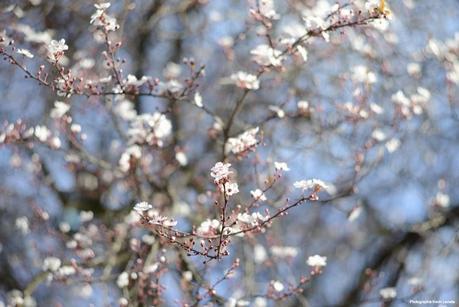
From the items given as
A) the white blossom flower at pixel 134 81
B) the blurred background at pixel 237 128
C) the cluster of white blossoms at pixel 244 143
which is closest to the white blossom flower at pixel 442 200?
the blurred background at pixel 237 128

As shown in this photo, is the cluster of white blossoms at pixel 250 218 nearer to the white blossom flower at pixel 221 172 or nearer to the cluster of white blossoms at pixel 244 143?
→ the white blossom flower at pixel 221 172

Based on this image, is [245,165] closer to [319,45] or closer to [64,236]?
[319,45]

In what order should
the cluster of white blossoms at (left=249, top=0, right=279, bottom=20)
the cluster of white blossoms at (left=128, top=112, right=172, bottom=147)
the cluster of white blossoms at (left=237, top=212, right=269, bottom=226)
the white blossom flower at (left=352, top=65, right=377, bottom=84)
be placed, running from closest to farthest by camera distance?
the cluster of white blossoms at (left=237, top=212, right=269, bottom=226)
the cluster of white blossoms at (left=249, top=0, right=279, bottom=20)
the cluster of white blossoms at (left=128, top=112, right=172, bottom=147)
the white blossom flower at (left=352, top=65, right=377, bottom=84)

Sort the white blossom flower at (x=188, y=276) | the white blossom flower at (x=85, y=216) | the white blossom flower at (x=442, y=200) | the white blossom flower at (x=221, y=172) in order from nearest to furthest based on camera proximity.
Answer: the white blossom flower at (x=221, y=172) → the white blossom flower at (x=188, y=276) → the white blossom flower at (x=85, y=216) → the white blossom flower at (x=442, y=200)

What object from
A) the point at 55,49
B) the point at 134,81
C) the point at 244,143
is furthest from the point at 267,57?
the point at 55,49

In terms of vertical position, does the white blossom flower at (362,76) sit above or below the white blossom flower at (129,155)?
above

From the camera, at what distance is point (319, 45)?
6.29 metres

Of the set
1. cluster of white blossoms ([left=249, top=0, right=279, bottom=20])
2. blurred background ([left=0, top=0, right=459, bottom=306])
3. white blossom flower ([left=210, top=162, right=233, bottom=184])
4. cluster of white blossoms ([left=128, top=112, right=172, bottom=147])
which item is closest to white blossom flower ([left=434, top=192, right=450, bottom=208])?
blurred background ([left=0, top=0, right=459, bottom=306])

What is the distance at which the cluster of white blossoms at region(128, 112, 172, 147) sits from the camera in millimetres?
4113

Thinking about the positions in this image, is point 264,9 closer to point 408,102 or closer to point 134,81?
point 134,81

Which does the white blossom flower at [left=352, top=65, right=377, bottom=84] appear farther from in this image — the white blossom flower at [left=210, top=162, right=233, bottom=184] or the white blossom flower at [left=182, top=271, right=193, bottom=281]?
the white blossom flower at [left=210, top=162, right=233, bottom=184]

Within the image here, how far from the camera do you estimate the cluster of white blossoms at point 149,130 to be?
4113mm

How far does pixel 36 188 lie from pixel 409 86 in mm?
3858

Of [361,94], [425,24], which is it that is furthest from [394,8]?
[361,94]
